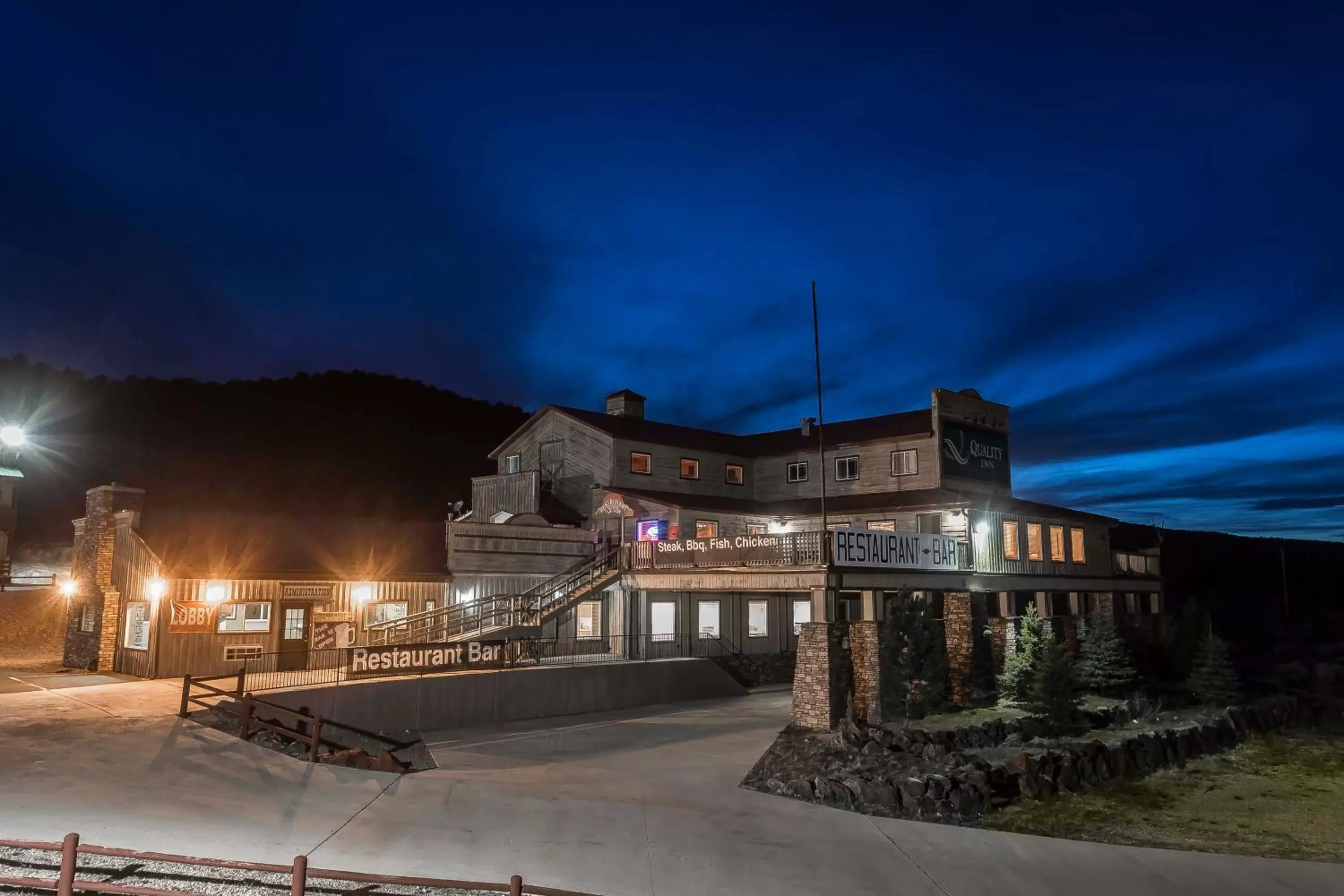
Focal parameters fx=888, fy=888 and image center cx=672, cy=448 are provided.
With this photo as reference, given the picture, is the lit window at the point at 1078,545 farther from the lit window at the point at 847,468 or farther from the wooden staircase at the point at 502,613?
the wooden staircase at the point at 502,613

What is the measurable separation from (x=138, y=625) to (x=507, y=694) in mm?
11795

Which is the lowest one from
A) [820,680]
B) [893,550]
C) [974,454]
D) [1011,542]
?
[820,680]

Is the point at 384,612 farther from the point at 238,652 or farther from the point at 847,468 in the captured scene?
the point at 847,468

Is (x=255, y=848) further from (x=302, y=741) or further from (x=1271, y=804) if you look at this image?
(x=1271, y=804)

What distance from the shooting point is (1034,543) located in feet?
111

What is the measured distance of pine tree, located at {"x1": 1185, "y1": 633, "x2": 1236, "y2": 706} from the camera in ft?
99.7

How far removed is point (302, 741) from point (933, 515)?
71.5ft

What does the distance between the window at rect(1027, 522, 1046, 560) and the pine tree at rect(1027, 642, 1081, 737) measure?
8591 millimetres

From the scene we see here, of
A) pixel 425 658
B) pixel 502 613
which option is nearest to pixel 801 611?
pixel 502 613

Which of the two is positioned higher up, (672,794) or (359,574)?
(359,574)

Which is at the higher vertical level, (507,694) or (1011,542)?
(1011,542)

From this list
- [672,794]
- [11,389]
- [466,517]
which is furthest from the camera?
[11,389]

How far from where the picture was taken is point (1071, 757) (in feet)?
67.8

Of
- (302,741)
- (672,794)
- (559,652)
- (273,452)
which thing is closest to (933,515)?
(559,652)
